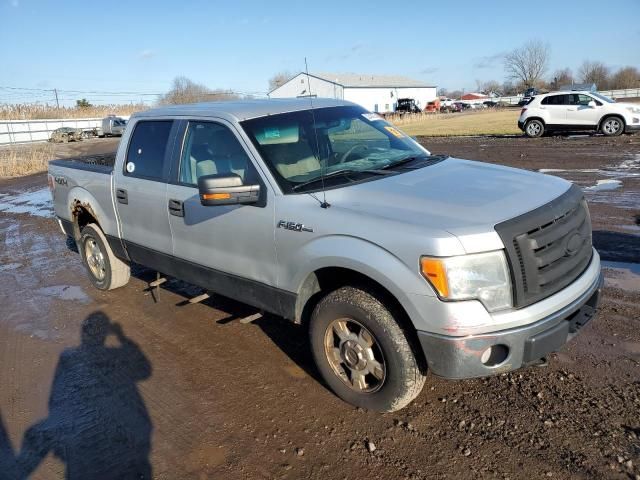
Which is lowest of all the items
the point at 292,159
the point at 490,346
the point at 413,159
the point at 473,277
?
the point at 490,346

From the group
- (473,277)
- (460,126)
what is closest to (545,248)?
(473,277)

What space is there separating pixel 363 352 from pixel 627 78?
98.9 metres

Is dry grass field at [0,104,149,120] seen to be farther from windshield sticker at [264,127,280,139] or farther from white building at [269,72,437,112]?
windshield sticker at [264,127,280,139]

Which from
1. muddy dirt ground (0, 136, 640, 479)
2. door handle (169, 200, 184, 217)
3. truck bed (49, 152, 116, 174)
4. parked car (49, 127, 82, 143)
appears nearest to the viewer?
muddy dirt ground (0, 136, 640, 479)

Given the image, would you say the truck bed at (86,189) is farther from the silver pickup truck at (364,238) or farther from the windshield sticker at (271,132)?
the windshield sticker at (271,132)

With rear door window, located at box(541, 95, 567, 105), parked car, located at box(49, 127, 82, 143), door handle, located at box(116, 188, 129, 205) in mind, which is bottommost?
door handle, located at box(116, 188, 129, 205)

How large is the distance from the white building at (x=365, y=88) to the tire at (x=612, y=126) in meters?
55.2

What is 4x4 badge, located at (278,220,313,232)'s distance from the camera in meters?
3.41

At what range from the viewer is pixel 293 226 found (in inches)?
137

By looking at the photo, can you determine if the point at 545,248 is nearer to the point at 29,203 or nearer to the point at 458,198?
the point at 458,198

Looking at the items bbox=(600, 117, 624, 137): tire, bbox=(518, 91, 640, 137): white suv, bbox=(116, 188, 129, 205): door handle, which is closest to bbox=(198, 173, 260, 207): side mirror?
bbox=(116, 188, 129, 205): door handle

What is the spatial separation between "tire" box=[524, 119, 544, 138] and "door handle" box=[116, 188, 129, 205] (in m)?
19.3

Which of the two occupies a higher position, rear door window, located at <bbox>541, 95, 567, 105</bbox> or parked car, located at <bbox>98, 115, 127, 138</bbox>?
parked car, located at <bbox>98, 115, 127, 138</bbox>

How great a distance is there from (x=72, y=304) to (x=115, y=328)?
3.59 feet
